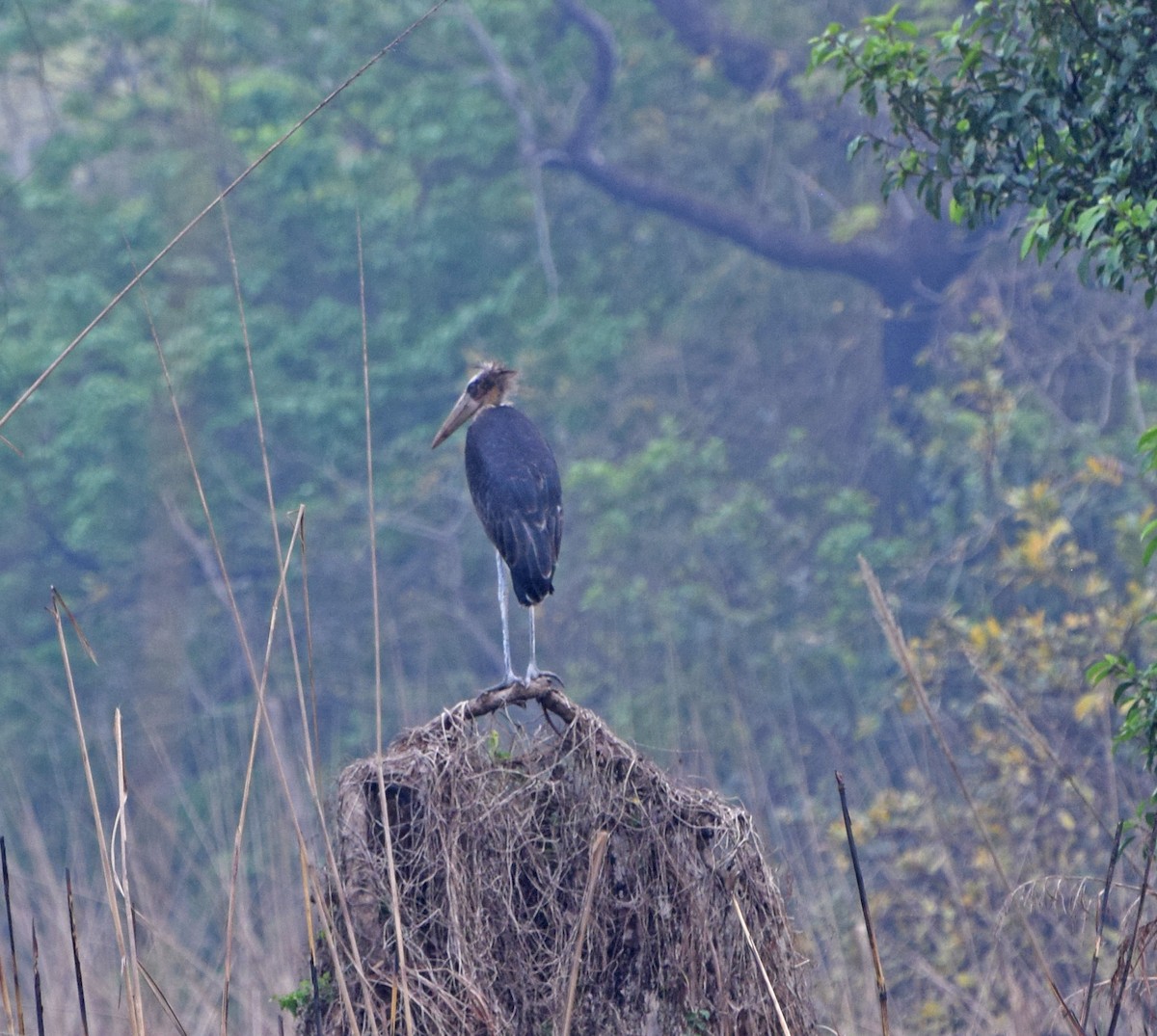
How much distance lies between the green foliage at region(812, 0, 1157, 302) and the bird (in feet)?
3.99

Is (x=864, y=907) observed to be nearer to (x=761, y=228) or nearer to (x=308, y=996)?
(x=308, y=996)

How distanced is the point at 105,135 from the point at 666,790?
11.1 meters

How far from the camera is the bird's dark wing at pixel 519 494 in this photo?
13.6 feet

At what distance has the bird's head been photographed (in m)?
5.00

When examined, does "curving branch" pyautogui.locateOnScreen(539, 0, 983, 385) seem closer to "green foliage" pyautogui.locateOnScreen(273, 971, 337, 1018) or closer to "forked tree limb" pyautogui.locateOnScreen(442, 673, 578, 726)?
"forked tree limb" pyautogui.locateOnScreen(442, 673, 578, 726)

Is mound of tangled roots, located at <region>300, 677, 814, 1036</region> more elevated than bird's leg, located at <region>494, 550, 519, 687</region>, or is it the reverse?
bird's leg, located at <region>494, 550, 519, 687</region>

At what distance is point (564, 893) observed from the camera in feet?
9.23

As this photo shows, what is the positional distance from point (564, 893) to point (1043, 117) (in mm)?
2063

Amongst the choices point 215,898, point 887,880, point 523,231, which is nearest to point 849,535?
point 887,880

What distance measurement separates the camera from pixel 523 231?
40.8 feet

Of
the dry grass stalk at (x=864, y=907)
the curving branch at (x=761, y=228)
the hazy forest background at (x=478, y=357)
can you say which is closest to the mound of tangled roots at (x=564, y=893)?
the dry grass stalk at (x=864, y=907)

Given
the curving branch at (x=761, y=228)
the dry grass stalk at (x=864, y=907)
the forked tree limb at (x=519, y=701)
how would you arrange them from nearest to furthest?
the dry grass stalk at (x=864, y=907), the forked tree limb at (x=519, y=701), the curving branch at (x=761, y=228)

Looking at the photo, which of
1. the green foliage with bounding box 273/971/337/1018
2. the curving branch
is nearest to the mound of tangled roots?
the green foliage with bounding box 273/971/337/1018

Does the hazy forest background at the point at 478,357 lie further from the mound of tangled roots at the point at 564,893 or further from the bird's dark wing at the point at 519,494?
the mound of tangled roots at the point at 564,893
